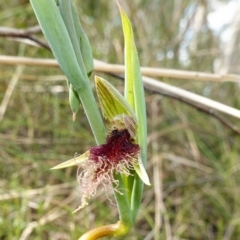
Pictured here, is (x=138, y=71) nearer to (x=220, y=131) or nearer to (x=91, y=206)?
(x=91, y=206)

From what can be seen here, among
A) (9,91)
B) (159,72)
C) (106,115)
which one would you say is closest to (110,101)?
(106,115)

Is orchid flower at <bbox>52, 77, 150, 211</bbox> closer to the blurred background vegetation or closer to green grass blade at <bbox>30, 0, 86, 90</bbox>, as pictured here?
green grass blade at <bbox>30, 0, 86, 90</bbox>

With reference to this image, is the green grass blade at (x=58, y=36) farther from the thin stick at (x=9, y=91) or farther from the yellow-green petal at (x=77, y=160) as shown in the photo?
the thin stick at (x=9, y=91)

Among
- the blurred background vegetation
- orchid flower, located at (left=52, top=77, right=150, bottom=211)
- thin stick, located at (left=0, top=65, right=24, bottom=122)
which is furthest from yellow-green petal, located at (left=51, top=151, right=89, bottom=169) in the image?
thin stick, located at (left=0, top=65, right=24, bottom=122)

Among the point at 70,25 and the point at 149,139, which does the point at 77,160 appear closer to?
the point at 70,25

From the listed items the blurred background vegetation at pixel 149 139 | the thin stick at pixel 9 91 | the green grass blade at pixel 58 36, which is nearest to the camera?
the green grass blade at pixel 58 36

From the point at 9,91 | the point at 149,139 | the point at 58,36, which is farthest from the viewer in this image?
the point at 149,139

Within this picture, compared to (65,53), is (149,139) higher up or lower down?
lower down

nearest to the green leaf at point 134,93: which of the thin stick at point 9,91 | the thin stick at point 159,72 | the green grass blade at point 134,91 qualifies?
the green grass blade at point 134,91

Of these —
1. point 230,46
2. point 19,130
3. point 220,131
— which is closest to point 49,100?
point 19,130
